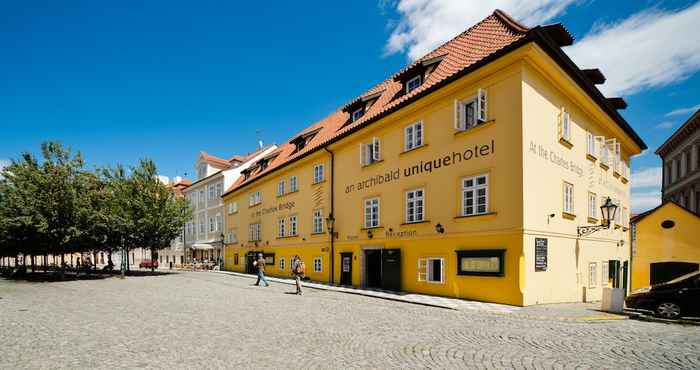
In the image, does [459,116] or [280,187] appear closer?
[459,116]

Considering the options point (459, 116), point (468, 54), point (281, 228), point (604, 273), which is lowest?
point (604, 273)

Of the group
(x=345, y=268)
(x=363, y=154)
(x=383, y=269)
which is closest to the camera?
(x=383, y=269)

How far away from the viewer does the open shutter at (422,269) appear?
1641 cm

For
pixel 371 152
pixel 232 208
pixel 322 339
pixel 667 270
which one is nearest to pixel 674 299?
pixel 322 339

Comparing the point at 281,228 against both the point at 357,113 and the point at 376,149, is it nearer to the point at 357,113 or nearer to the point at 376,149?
the point at 357,113

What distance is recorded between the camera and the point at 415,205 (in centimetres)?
1733

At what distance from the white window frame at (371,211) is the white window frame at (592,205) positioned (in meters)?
9.28

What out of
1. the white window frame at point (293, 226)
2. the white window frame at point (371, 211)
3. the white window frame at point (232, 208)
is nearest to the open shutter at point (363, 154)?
the white window frame at point (371, 211)

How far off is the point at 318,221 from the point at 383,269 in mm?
7148

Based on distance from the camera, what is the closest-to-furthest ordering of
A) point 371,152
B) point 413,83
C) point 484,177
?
point 484,177, point 413,83, point 371,152

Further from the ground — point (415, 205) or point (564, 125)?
point (564, 125)

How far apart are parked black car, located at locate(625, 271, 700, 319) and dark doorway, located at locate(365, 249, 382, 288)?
34.9ft

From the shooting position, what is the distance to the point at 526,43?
42.0 feet

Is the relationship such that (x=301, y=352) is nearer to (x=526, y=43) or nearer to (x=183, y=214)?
(x=526, y=43)
